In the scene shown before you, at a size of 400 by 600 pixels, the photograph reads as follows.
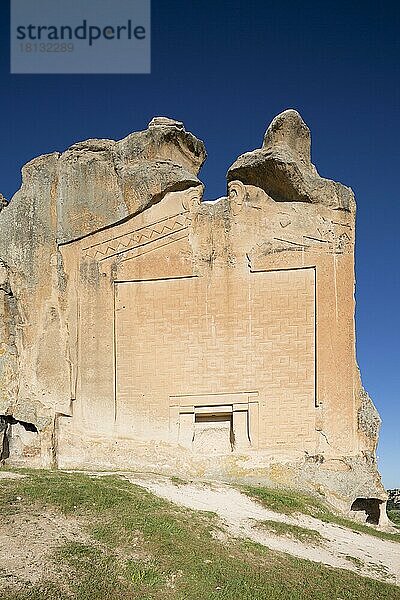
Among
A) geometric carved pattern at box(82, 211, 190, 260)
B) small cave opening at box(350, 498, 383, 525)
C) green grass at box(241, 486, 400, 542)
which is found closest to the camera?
green grass at box(241, 486, 400, 542)

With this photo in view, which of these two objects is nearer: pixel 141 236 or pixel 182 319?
pixel 182 319

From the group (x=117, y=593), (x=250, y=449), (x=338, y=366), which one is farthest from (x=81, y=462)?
(x=117, y=593)

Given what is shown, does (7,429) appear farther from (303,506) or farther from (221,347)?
(303,506)

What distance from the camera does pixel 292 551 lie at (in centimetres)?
902

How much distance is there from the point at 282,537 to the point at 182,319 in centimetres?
587

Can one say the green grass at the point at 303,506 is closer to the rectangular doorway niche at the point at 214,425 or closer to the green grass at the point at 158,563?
the rectangular doorway niche at the point at 214,425

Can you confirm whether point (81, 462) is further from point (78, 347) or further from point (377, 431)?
point (377, 431)

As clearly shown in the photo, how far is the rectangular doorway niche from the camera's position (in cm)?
1359

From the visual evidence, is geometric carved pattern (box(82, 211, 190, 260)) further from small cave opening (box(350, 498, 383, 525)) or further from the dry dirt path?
small cave opening (box(350, 498, 383, 525))

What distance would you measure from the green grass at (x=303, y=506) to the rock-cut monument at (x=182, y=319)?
753 mm

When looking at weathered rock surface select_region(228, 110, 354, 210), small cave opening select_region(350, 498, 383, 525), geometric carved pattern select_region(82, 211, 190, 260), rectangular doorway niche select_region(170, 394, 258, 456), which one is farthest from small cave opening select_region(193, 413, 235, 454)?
weathered rock surface select_region(228, 110, 354, 210)

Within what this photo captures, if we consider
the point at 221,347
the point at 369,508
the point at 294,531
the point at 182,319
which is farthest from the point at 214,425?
the point at 294,531

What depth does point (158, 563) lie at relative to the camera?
7668 mm

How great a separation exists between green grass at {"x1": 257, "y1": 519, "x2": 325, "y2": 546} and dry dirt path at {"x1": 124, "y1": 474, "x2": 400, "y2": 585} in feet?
0.29
